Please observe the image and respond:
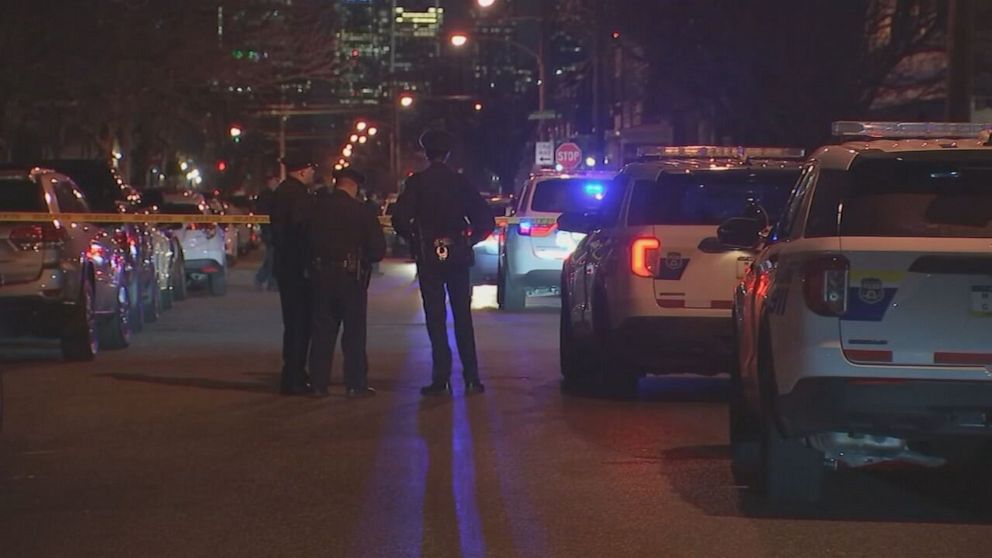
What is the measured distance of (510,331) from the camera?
17422 millimetres

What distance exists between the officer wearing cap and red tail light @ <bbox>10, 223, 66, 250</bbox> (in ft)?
8.78

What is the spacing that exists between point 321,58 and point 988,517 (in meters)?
26.0

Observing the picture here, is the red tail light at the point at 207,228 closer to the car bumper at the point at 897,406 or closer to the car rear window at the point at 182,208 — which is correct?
the car rear window at the point at 182,208

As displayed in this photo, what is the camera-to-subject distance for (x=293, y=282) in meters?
11.9

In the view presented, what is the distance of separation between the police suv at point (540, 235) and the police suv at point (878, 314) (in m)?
11.7

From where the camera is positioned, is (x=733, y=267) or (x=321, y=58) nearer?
(x=733, y=267)

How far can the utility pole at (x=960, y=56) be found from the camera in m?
17.0

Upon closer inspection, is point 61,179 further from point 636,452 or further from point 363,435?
point 636,452

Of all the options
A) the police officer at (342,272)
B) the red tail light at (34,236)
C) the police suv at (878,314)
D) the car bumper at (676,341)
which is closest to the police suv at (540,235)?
the red tail light at (34,236)

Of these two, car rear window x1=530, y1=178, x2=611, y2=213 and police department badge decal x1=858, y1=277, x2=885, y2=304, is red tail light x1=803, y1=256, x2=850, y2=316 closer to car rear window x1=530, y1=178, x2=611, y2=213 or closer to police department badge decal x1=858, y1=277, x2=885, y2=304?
police department badge decal x1=858, y1=277, x2=885, y2=304

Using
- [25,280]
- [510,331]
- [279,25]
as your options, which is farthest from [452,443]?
[279,25]

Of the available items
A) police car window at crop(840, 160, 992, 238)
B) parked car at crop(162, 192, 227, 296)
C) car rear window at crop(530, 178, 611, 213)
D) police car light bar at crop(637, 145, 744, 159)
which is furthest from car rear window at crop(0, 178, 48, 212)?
parked car at crop(162, 192, 227, 296)

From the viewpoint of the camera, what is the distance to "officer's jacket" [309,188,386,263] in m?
11.5

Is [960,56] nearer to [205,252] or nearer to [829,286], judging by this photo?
[829,286]
